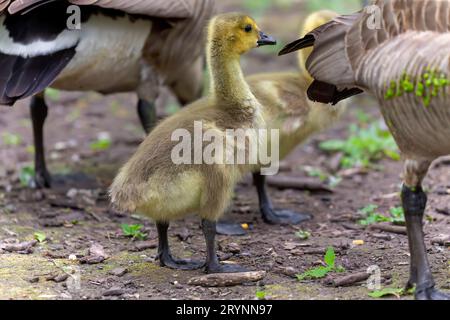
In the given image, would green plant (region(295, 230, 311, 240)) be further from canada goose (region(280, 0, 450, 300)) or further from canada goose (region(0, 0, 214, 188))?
canada goose (region(0, 0, 214, 188))

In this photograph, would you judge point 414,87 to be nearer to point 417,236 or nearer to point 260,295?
point 417,236

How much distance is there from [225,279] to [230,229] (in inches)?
51.5

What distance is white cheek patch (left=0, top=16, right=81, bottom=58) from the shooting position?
5.77 meters

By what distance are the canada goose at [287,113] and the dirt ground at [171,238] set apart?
0.13 meters

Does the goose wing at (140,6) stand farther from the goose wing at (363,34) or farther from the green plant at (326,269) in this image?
→ the green plant at (326,269)

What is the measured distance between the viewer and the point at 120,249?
5504 millimetres

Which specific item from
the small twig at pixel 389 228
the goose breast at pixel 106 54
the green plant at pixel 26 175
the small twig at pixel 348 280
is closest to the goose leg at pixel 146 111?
the goose breast at pixel 106 54

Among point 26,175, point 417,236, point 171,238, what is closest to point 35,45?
point 171,238

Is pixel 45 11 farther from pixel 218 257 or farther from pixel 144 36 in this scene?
pixel 218 257

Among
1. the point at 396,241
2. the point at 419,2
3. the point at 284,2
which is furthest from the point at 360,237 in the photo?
the point at 284,2

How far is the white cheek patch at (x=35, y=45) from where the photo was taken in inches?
227

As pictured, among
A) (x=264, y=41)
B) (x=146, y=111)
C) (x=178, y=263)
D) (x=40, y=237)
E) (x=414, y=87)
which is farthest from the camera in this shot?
(x=146, y=111)

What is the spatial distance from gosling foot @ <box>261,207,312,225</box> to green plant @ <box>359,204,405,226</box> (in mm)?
423

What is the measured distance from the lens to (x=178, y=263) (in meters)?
5.13
